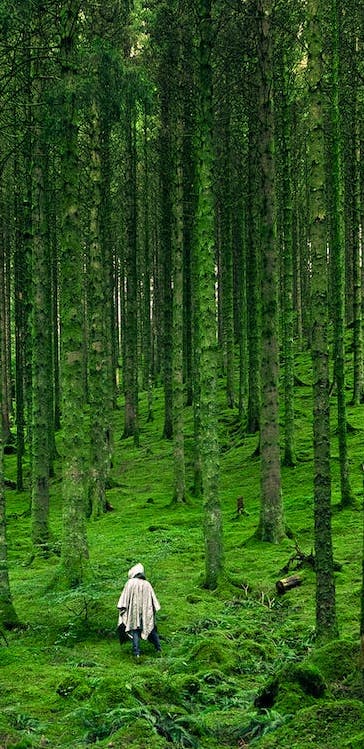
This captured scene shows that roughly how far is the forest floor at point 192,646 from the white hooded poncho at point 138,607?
16.7 inches

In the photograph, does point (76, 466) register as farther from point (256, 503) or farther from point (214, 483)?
point (256, 503)

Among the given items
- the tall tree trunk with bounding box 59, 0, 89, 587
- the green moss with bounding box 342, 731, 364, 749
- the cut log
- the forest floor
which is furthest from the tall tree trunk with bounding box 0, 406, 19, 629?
the green moss with bounding box 342, 731, 364, 749

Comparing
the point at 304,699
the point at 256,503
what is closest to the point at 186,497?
the point at 256,503

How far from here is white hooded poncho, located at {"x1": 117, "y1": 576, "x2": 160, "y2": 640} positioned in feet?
33.6

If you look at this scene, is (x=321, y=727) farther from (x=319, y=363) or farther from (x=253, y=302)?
(x=253, y=302)

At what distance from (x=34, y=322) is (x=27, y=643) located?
9082mm

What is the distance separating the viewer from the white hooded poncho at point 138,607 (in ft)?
33.6

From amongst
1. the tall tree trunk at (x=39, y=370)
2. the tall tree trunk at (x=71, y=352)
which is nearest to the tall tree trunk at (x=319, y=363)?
the tall tree trunk at (x=71, y=352)

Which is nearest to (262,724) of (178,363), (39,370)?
(39,370)

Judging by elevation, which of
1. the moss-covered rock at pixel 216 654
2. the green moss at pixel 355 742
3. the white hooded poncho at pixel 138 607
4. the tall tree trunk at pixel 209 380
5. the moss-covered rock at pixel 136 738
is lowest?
the moss-covered rock at pixel 216 654

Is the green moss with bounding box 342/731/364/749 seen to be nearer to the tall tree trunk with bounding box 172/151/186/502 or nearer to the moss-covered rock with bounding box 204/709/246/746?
the moss-covered rock with bounding box 204/709/246/746

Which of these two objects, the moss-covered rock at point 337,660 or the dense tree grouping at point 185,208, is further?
the dense tree grouping at point 185,208

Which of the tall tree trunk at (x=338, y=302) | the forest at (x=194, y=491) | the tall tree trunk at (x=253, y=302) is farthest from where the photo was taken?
the tall tree trunk at (x=253, y=302)

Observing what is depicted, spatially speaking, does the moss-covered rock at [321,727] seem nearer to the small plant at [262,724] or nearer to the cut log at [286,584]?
the small plant at [262,724]
